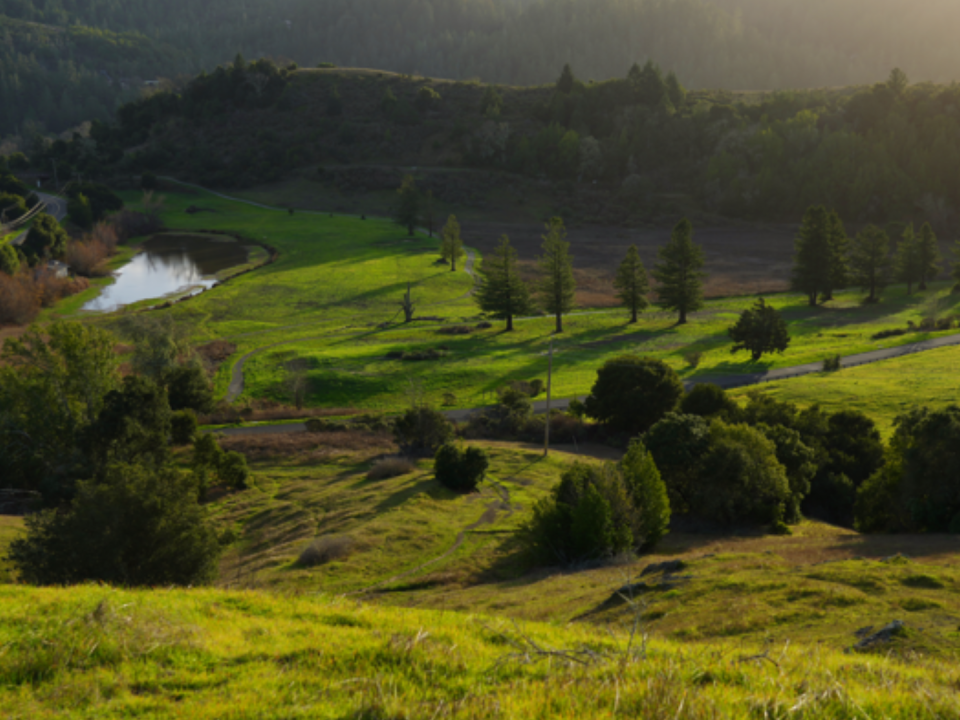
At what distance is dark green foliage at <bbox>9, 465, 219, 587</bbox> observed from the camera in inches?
861

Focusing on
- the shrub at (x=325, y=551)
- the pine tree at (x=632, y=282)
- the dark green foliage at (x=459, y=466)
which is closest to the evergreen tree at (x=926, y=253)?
the pine tree at (x=632, y=282)

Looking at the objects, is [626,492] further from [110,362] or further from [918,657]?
[110,362]

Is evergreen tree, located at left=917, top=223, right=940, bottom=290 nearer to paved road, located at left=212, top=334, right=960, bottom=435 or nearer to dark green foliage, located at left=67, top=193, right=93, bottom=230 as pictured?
paved road, located at left=212, top=334, right=960, bottom=435

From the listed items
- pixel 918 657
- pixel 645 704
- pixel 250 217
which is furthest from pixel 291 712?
pixel 250 217

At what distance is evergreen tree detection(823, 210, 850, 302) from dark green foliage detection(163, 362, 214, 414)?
8931cm

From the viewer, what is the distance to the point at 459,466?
1542 inches

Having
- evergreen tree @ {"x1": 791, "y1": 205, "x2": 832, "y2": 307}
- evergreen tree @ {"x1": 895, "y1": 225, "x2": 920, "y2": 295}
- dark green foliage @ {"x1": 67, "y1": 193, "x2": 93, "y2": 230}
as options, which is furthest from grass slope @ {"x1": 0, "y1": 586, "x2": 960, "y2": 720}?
dark green foliage @ {"x1": 67, "y1": 193, "x2": 93, "y2": 230}

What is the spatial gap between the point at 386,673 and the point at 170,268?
5176 inches

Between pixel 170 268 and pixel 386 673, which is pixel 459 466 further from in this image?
pixel 170 268

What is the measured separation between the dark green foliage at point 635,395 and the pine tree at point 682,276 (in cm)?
4176

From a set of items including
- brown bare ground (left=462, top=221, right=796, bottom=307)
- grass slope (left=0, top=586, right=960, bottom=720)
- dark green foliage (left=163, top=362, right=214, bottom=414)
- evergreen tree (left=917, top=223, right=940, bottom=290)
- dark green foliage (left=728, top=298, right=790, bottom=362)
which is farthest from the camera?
brown bare ground (left=462, top=221, right=796, bottom=307)

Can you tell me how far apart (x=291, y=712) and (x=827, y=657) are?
7.31 metres

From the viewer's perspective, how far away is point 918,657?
451 inches

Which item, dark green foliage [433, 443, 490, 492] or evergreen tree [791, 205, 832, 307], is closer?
dark green foliage [433, 443, 490, 492]
